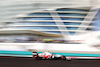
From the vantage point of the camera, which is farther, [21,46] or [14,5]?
[14,5]

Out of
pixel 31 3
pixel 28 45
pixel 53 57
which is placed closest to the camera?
pixel 53 57

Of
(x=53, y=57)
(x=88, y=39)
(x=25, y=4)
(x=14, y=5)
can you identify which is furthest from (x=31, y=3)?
(x=53, y=57)

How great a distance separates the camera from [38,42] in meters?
12.8

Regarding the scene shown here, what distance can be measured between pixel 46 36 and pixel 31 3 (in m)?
2.63

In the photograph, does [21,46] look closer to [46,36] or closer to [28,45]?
[28,45]

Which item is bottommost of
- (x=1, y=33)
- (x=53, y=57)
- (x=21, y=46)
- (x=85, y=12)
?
(x=53, y=57)

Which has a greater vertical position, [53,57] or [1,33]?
[1,33]

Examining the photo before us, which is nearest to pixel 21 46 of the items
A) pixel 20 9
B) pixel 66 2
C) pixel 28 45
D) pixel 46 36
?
pixel 28 45

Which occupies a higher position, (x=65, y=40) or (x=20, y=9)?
(x=20, y=9)

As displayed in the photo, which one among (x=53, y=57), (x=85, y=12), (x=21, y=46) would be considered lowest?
(x=53, y=57)

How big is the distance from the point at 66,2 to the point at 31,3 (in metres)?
2.52

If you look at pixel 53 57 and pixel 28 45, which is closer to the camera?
pixel 53 57

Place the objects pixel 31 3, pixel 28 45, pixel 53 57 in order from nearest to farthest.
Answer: pixel 53 57 → pixel 28 45 → pixel 31 3

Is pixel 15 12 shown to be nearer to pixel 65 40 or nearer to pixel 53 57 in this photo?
pixel 65 40
